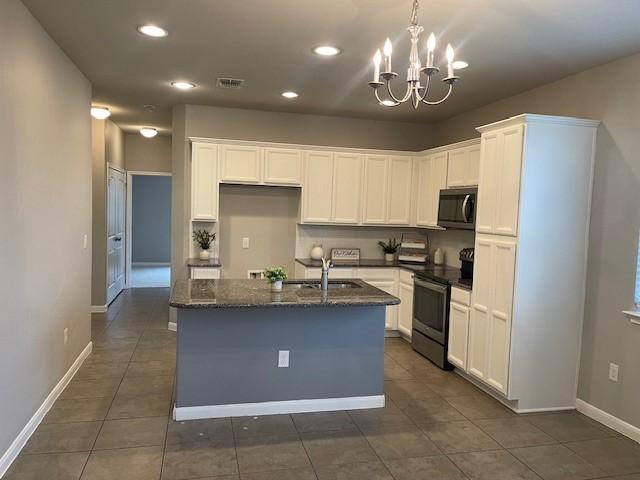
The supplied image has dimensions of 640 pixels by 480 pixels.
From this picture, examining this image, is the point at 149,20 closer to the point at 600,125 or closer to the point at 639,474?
the point at 600,125

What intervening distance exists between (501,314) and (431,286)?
42.3 inches

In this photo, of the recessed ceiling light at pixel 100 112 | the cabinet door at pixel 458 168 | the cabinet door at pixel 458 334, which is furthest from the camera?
the recessed ceiling light at pixel 100 112

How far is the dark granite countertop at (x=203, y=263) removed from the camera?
5.07 meters

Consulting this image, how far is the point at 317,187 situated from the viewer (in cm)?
556

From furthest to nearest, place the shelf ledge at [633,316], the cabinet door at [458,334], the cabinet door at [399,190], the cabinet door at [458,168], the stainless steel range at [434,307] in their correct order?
the cabinet door at [399,190]
the cabinet door at [458,168]
the stainless steel range at [434,307]
the cabinet door at [458,334]
the shelf ledge at [633,316]

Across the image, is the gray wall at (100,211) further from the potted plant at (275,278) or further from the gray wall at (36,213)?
the potted plant at (275,278)

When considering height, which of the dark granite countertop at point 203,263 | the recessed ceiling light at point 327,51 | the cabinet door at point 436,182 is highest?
the recessed ceiling light at point 327,51

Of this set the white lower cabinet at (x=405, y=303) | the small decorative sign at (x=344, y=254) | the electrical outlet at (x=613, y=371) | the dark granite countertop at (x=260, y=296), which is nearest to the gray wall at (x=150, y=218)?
the small decorative sign at (x=344, y=254)

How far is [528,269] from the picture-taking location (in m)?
3.59

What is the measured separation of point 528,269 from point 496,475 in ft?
4.87

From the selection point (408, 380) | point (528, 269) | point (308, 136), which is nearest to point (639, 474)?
point (528, 269)

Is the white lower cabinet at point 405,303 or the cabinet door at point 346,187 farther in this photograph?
the cabinet door at point 346,187

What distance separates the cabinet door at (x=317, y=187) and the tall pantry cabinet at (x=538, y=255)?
215 centimetres

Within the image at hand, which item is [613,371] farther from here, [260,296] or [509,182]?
[260,296]
